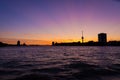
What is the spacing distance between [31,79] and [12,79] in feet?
4.75

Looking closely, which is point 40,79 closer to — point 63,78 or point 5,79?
point 63,78

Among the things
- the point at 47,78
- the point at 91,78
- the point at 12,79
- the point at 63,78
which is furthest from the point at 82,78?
the point at 12,79

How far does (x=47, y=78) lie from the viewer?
40.3ft

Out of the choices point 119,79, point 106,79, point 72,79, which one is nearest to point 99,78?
point 106,79

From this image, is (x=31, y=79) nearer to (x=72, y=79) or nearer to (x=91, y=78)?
(x=72, y=79)

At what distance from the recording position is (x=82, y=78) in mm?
12422

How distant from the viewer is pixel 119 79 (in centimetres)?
1189

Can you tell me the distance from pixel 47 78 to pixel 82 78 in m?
2.76

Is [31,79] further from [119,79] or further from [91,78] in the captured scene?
[119,79]

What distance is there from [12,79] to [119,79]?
8107mm

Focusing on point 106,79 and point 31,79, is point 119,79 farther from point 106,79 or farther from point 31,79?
point 31,79

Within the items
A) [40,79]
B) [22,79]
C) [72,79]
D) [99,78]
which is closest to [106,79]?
Result: [99,78]

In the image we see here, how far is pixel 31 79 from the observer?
39.2ft

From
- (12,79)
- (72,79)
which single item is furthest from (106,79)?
(12,79)
